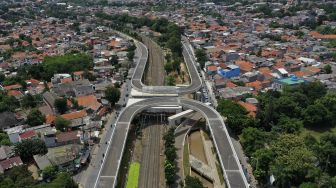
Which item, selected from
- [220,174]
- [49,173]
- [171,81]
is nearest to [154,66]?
[171,81]

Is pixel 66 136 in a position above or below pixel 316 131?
above

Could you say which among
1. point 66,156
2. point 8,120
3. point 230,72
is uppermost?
point 230,72

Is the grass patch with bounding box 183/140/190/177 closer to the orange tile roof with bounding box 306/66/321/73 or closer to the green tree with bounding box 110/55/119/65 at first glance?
the orange tile roof with bounding box 306/66/321/73

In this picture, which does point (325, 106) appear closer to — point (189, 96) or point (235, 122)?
point (235, 122)

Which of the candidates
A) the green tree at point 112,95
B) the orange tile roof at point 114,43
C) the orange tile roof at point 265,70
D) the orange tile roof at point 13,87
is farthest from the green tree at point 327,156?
the orange tile roof at point 114,43

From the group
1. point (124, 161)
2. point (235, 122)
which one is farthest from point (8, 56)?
point (235, 122)

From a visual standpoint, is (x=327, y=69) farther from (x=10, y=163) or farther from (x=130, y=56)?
(x=10, y=163)

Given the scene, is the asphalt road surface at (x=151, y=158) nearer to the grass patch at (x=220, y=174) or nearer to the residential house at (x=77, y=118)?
the grass patch at (x=220, y=174)
